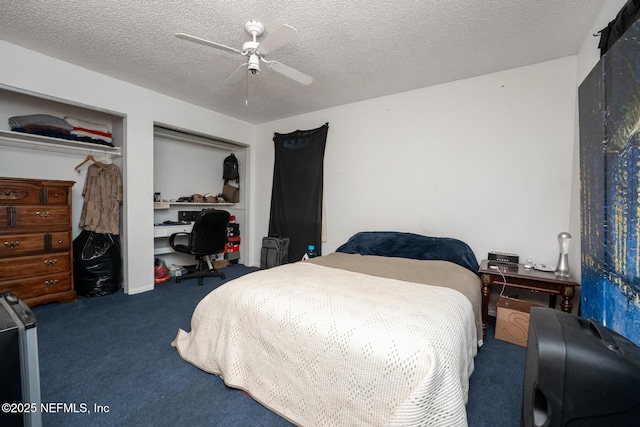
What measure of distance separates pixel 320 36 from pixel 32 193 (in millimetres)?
3101

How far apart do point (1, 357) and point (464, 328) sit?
1.91 meters

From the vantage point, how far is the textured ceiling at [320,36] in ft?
5.87

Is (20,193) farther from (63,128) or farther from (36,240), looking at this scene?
(63,128)

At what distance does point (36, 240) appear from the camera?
2.62 metres

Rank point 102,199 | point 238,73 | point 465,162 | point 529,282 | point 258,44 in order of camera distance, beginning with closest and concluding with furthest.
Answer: point 258,44, point 529,282, point 238,73, point 465,162, point 102,199

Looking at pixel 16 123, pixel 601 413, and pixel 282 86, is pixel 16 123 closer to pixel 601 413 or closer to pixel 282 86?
pixel 282 86

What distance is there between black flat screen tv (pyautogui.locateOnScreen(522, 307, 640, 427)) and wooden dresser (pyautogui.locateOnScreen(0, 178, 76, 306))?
153 inches

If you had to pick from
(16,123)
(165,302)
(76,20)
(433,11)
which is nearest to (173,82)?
(76,20)

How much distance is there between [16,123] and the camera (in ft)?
8.75

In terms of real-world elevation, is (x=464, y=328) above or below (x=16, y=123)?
below

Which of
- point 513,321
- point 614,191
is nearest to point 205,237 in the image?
point 513,321

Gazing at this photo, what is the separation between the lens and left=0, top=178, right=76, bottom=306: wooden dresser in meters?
2.46

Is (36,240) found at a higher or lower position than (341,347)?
higher

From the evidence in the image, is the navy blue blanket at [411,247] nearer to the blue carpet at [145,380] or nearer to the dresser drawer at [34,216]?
the blue carpet at [145,380]
